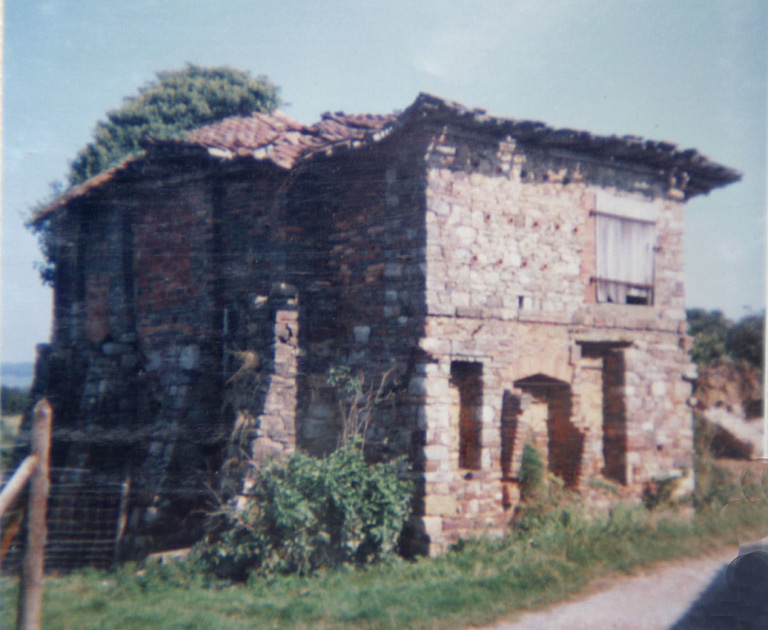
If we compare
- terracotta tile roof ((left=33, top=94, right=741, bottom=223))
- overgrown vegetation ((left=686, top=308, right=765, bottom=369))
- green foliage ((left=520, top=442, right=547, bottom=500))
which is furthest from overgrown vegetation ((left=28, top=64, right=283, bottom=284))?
overgrown vegetation ((left=686, top=308, right=765, bottom=369))

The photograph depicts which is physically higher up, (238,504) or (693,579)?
(238,504)

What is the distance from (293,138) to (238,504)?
Answer: 5.52 metres

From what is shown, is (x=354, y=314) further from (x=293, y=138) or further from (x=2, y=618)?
(x=2, y=618)

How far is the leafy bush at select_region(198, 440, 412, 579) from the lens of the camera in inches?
270

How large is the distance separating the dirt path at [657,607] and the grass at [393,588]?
0.64 feet

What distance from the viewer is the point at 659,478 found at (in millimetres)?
9586

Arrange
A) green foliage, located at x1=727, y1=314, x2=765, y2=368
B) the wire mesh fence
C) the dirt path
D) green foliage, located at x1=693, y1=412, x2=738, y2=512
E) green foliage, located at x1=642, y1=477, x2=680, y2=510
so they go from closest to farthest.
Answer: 1. the dirt path
2. the wire mesh fence
3. green foliage, located at x1=642, y1=477, x2=680, y2=510
4. green foliage, located at x1=693, y1=412, x2=738, y2=512
5. green foliage, located at x1=727, y1=314, x2=765, y2=368

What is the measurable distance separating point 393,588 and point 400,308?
355cm

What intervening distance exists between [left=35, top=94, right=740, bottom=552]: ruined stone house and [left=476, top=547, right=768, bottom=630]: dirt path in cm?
194

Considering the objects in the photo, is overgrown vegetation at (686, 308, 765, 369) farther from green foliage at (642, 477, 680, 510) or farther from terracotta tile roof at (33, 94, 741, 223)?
green foliage at (642, 477, 680, 510)

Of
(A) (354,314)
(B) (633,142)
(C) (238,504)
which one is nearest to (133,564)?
(C) (238,504)

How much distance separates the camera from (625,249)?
9727 mm

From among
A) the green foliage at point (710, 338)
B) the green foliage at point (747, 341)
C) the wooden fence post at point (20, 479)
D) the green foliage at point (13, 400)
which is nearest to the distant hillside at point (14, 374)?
the green foliage at point (13, 400)

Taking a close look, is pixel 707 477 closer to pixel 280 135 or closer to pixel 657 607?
pixel 657 607
